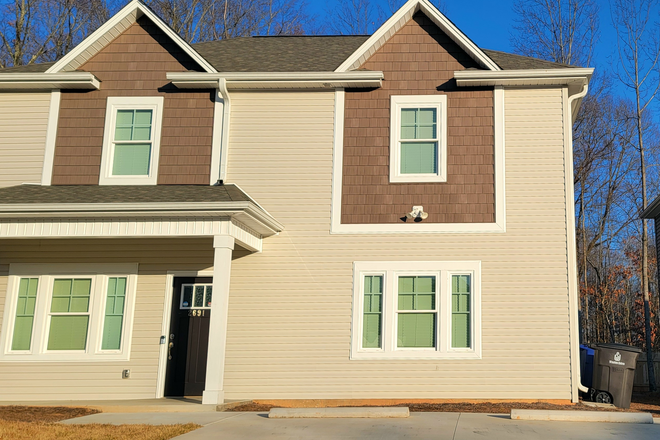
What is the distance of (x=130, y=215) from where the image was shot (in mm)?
10914

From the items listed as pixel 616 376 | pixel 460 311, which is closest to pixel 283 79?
pixel 460 311

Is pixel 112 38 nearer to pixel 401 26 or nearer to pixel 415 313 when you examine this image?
pixel 401 26

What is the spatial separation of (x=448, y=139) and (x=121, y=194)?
613 centimetres

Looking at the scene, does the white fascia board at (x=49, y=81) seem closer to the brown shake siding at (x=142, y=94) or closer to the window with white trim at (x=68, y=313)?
the brown shake siding at (x=142, y=94)

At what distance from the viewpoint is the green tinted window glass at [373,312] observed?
39.0ft

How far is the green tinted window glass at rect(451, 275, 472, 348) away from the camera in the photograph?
38.5 feet

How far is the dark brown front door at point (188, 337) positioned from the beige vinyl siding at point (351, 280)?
0.67m

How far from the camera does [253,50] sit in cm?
1476

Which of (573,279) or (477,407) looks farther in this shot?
(573,279)

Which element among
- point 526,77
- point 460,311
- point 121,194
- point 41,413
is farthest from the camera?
point 526,77

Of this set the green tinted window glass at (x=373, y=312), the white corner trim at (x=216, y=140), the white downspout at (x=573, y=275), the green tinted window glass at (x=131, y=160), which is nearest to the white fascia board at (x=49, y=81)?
the green tinted window glass at (x=131, y=160)

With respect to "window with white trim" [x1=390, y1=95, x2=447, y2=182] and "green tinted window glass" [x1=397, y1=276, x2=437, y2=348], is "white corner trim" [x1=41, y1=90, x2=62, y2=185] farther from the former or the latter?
"green tinted window glass" [x1=397, y1=276, x2=437, y2=348]

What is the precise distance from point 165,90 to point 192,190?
8.20 feet

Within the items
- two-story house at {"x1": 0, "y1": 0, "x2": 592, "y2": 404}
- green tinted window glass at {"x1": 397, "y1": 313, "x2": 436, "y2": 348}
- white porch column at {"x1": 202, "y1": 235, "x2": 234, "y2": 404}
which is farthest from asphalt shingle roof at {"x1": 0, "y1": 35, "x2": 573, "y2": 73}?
green tinted window glass at {"x1": 397, "y1": 313, "x2": 436, "y2": 348}
